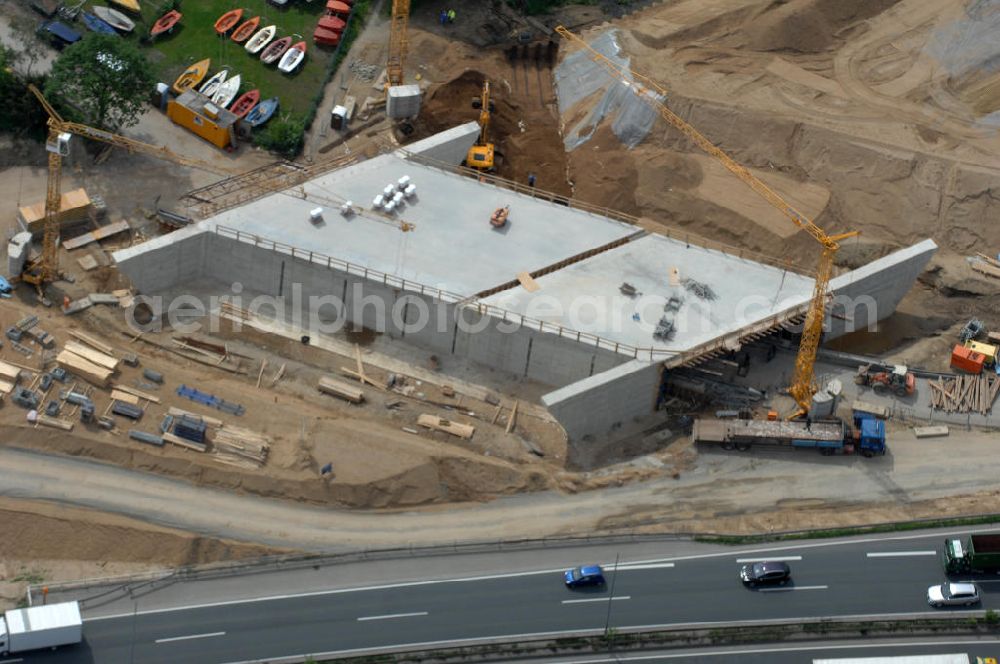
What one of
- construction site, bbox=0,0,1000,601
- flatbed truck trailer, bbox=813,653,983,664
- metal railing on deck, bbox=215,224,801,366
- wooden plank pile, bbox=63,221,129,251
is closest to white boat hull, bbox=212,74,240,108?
construction site, bbox=0,0,1000,601

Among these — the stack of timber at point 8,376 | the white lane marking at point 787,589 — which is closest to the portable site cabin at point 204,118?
the stack of timber at point 8,376

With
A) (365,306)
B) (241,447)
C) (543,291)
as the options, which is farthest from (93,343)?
(543,291)

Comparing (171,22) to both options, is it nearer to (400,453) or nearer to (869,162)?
(400,453)

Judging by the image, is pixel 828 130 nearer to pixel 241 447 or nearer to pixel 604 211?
pixel 604 211

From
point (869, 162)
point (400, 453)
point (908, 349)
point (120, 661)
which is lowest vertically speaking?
point (120, 661)

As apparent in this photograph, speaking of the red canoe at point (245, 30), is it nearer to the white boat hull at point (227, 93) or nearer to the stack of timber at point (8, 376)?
the white boat hull at point (227, 93)

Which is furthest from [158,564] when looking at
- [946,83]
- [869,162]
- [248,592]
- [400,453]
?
[946,83]

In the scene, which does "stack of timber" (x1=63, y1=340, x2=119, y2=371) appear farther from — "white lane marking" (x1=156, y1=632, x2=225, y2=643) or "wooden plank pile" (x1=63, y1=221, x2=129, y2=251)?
"white lane marking" (x1=156, y1=632, x2=225, y2=643)
